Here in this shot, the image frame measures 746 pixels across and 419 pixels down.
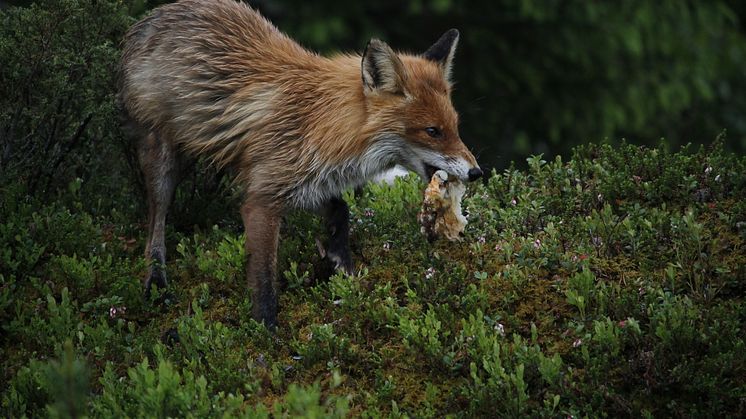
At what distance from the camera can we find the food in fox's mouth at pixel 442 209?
639 cm

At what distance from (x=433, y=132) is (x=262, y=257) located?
1544 mm

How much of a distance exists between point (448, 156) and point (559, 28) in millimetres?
5608

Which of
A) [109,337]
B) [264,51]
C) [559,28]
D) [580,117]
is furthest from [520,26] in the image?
[109,337]

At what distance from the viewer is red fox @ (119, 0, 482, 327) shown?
6453mm

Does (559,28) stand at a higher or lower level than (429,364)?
higher

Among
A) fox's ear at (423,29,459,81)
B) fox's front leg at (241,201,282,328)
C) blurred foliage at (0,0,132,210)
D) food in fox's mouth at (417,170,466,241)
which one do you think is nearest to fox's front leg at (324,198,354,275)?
fox's front leg at (241,201,282,328)

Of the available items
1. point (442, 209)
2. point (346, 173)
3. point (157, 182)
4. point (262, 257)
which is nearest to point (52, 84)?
point (157, 182)

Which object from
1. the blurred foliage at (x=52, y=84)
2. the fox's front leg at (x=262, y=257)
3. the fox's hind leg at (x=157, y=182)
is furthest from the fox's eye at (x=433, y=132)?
the blurred foliage at (x=52, y=84)

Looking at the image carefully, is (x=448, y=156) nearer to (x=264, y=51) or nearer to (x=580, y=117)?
(x=264, y=51)

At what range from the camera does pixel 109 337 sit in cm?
597

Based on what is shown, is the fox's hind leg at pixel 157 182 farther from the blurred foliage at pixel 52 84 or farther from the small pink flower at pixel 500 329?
the small pink flower at pixel 500 329

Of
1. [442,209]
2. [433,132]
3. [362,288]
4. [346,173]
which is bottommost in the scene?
[362,288]

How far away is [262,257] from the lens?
20.8 ft

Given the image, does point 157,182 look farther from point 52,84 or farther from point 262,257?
point 262,257
